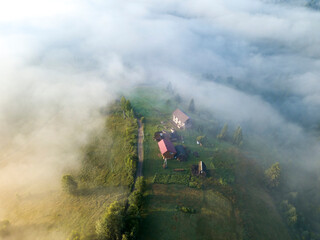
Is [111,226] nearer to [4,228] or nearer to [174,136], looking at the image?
[4,228]

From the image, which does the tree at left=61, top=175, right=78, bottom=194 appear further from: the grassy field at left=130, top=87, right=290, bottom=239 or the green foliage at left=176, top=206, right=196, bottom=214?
the green foliage at left=176, top=206, right=196, bottom=214

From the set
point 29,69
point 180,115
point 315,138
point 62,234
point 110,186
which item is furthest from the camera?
point 29,69

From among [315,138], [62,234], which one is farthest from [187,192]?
[315,138]

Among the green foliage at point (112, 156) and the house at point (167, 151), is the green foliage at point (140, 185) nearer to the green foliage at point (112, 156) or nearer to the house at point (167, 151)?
the green foliage at point (112, 156)

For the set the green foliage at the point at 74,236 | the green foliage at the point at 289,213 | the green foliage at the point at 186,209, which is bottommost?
the green foliage at the point at 289,213

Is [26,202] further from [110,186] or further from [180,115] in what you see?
[180,115]

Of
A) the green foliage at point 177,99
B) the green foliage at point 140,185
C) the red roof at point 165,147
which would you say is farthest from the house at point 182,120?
the green foliage at point 140,185

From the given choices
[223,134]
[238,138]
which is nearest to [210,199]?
[223,134]

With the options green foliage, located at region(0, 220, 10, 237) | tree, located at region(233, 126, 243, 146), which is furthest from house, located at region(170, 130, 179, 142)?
green foliage, located at region(0, 220, 10, 237)
